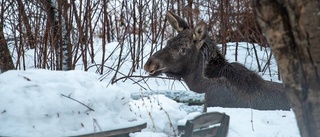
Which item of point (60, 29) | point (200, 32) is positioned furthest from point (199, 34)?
point (60, 29)

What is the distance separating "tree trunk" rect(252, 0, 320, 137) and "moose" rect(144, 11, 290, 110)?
397 centimetres

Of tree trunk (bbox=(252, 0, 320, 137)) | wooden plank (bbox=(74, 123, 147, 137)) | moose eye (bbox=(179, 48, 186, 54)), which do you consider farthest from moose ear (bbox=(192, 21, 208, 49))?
tree trunk (bbox=(252, 0, 320, 137))

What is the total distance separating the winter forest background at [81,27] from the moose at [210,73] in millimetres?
1783

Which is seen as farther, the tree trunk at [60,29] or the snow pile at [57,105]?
the tree trunk at [60,29]

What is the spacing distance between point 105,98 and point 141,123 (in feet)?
1.12

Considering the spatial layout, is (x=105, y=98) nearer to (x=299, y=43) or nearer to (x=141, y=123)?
(x=141, y=123)

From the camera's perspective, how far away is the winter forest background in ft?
27.8

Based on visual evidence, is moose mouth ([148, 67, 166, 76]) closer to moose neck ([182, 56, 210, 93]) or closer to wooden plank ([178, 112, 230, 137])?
moose neck ([182, 56, 210, 93])

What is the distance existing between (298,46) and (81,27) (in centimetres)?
646

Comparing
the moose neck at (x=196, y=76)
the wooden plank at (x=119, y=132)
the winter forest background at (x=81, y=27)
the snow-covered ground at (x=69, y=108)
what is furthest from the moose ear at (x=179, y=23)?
the wooden plank at (x=119, y=132)

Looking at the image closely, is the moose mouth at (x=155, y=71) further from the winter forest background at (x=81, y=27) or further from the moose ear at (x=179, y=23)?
the winter forest background at (x=81, y=27)

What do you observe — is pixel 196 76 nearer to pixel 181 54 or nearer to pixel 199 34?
pixel 181 54

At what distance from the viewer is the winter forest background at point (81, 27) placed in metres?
8.47

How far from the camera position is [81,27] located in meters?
8.94
